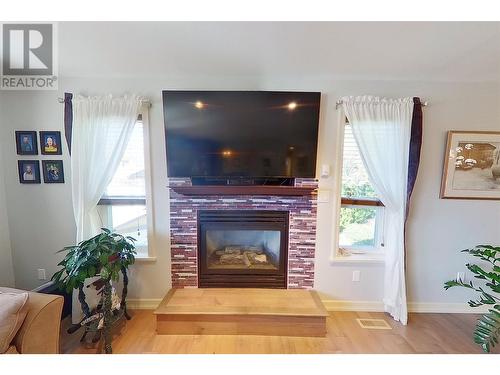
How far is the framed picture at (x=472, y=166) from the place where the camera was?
1898 mm

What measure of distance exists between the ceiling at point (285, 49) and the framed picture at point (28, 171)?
90 centimetres

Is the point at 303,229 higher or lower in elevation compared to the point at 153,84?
lower

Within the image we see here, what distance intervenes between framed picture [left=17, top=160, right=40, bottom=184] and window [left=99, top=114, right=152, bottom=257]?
0.63m

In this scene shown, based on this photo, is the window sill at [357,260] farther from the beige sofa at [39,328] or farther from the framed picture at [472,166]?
the beige sofa at [39,328]

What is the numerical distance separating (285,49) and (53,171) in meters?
2.33

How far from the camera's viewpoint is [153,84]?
1917mm

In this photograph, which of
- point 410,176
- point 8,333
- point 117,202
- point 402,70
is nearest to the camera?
point 8,333

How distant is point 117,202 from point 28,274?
3.86ft

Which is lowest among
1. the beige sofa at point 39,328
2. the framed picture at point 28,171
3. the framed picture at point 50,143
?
the beige sofa at point 39,328

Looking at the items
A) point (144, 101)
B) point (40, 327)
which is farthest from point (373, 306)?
point (144, 101)

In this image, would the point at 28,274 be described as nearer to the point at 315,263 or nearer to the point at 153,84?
the point at 153,84

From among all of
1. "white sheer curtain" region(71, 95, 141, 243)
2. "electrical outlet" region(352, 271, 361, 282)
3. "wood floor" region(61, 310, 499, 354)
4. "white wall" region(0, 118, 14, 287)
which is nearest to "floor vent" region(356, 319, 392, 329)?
"wood floor" region(61, 310, 499, 354)

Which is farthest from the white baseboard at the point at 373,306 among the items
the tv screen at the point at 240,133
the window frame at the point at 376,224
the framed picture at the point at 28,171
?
the framed picture at the point at 28,171

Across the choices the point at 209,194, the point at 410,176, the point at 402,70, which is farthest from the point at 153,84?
the point at 410,176
